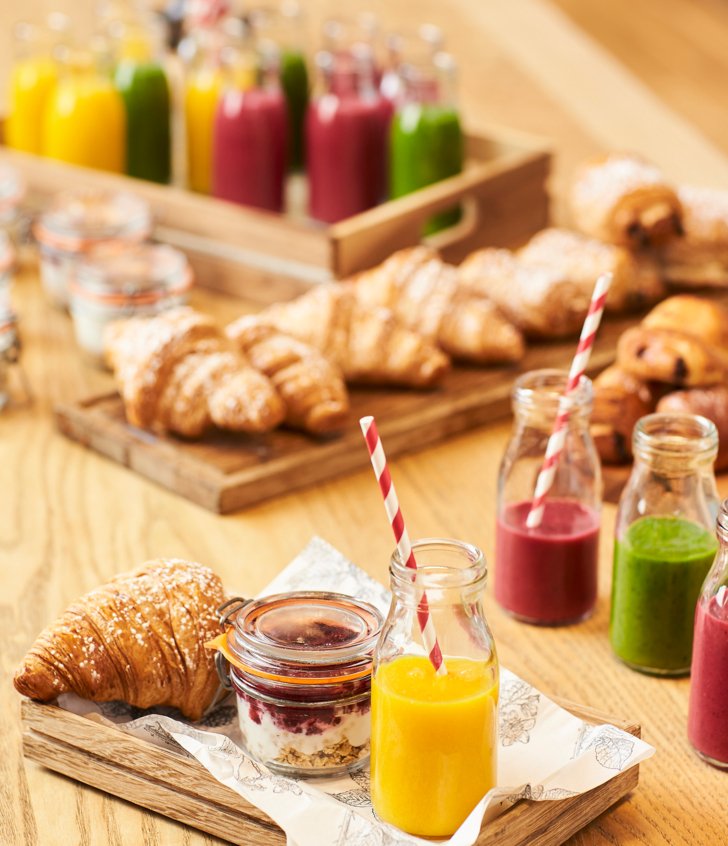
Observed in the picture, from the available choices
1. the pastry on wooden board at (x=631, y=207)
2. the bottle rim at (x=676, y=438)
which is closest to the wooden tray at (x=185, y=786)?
the bottle rim at (x=676, y=438)

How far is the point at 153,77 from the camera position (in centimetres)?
242

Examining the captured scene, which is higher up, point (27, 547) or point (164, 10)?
point (164, 10)

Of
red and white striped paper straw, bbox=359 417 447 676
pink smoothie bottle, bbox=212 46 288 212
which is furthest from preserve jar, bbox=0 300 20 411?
red and white striped paper straw, bbox=359 417 447 676

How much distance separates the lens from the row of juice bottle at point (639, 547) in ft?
3.55

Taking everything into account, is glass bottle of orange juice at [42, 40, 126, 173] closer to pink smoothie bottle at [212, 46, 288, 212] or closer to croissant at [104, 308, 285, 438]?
pink smoothie bottle at [212, 46, 288, 212]

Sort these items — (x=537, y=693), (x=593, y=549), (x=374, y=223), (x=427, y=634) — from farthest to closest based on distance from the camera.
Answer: (x=374, y=223) → (x=593, y=549) → (x=537, y=693) → (x=427, y=634)

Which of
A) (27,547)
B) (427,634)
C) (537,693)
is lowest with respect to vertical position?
(27,547)

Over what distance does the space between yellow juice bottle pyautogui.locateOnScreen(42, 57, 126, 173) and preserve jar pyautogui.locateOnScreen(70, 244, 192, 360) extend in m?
0.42

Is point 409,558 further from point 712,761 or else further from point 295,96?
point 295,96

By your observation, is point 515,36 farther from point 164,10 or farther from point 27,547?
point 27,547

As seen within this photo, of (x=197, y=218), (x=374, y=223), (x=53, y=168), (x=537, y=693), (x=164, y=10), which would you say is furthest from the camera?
(x=164, y=10)

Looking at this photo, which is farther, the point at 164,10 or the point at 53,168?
the point at 164,10

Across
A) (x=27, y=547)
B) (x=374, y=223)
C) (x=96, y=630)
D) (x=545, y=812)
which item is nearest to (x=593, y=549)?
(x=545, y=812)

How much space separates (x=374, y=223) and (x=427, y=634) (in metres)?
1.16
